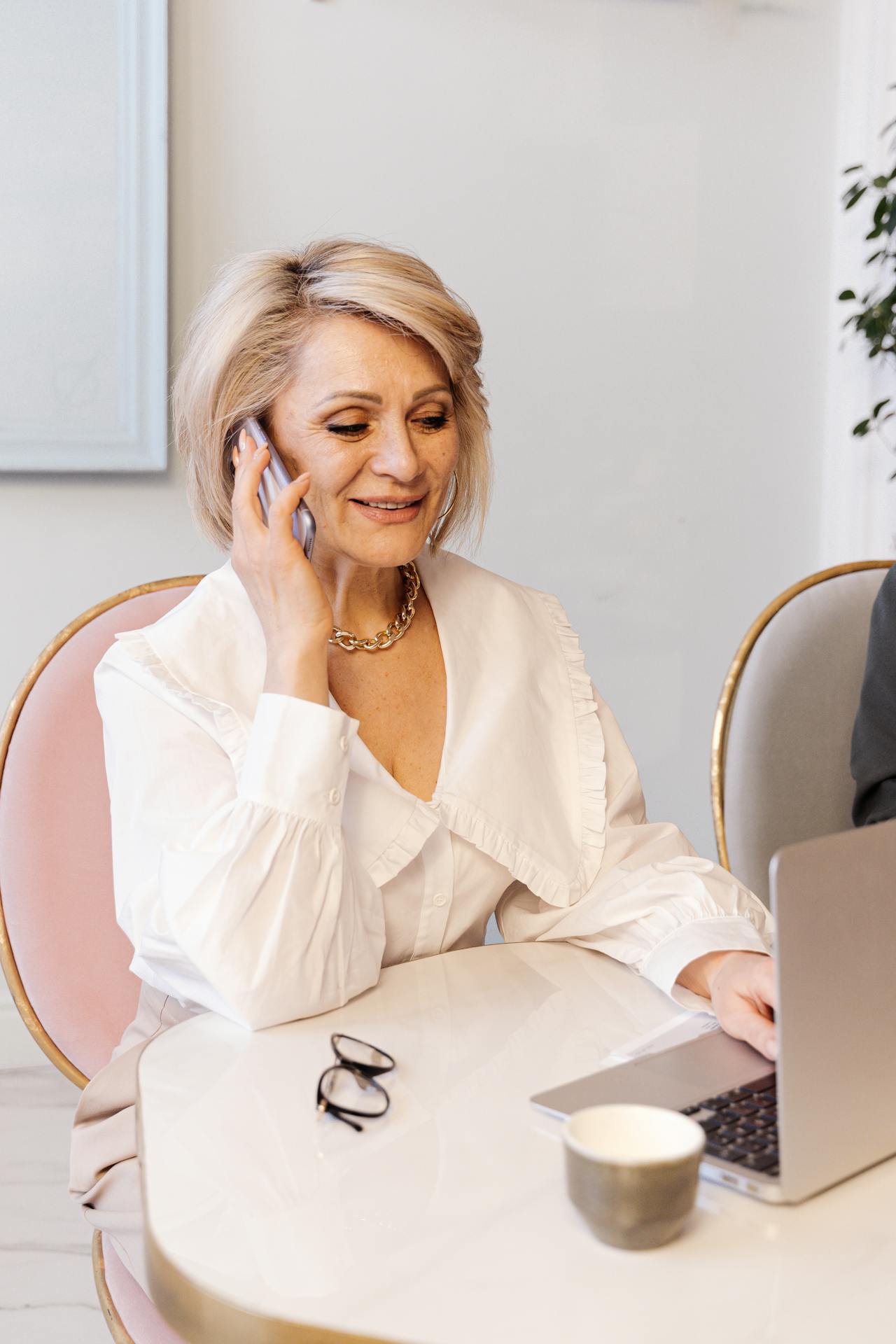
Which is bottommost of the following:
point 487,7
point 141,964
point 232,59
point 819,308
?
point 141,964

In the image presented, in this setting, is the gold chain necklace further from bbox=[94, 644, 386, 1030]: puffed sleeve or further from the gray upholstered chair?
the gray upholstered chair

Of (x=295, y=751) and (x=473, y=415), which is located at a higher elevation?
(x=473, y=415)

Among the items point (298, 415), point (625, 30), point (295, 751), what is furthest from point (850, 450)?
point (295, 751)

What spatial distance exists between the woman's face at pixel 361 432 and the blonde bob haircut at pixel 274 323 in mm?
22

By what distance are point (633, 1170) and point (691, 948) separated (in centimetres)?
53

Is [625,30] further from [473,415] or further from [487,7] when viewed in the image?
[473,415]

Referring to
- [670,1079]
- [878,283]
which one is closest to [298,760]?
[670,1079]

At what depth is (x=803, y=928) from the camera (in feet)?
2.31

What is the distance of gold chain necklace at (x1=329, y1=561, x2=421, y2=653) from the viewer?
1.47 meters

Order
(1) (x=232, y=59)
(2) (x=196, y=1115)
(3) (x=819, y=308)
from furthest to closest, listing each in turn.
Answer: (3) (x=819, y=308)
(1) (x=232, y=59)
(2) (x=196, y=1115)

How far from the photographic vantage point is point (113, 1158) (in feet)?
3.77

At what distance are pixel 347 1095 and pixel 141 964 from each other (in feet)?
1.29

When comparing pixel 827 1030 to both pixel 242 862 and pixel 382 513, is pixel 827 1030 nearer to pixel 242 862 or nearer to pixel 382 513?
pixel 242 862

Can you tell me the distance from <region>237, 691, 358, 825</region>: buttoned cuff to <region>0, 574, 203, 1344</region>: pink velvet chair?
13.7 inches
